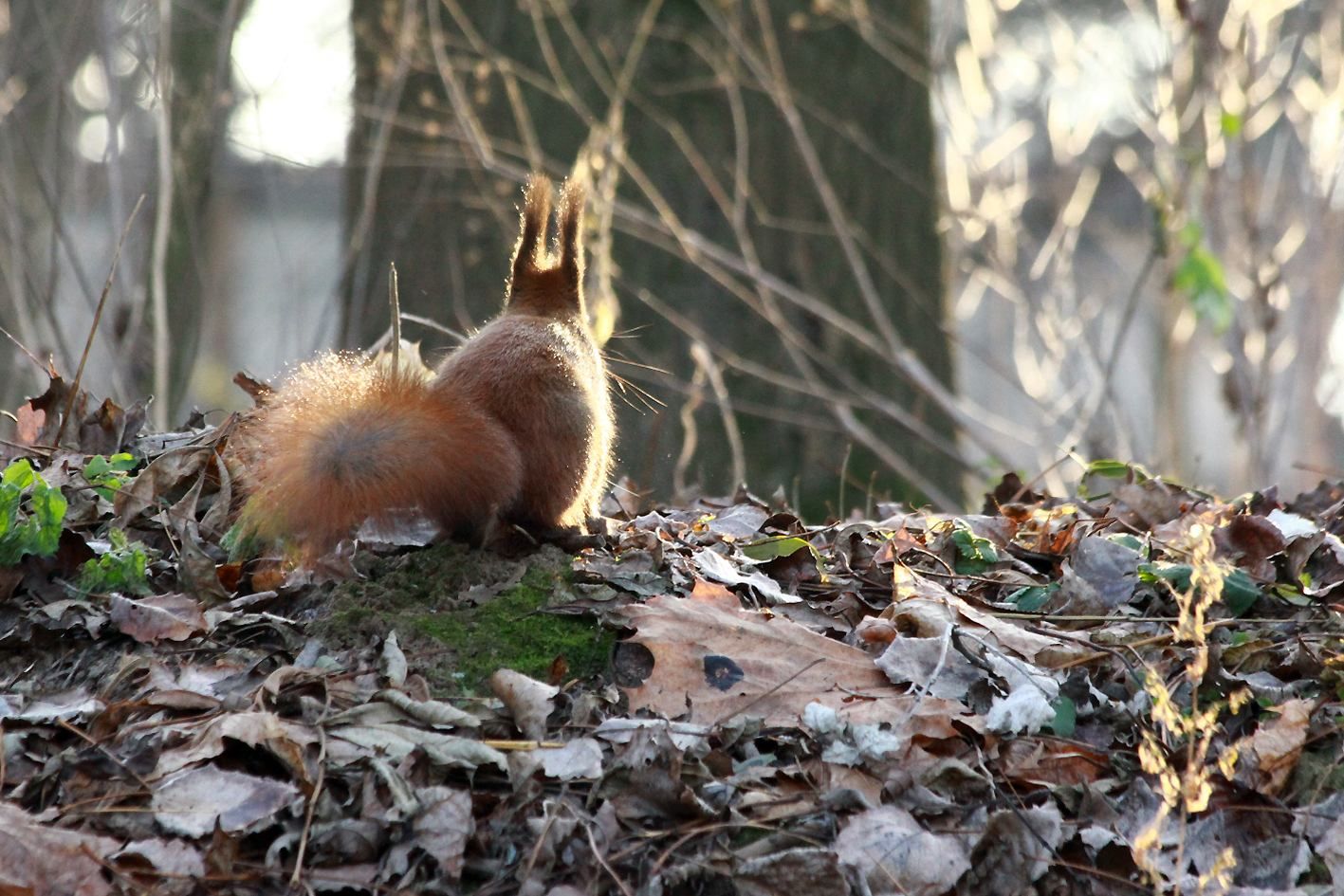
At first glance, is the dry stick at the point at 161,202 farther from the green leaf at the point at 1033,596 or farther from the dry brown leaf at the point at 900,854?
the dry brown leaf at the point at 900,854

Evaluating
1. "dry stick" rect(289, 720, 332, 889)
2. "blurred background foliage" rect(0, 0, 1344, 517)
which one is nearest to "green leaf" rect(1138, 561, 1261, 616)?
"dry stick" rect(289, 720, 332, 889)

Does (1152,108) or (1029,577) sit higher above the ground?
(1152,108)

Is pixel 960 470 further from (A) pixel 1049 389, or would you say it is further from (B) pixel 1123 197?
(B) pixel 1123 197

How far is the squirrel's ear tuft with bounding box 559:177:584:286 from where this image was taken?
120 inches

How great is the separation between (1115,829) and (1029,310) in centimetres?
436

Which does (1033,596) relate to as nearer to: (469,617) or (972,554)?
(972,554)

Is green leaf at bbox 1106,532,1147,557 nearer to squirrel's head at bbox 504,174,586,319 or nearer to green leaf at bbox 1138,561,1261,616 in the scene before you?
green leaf at bbox 1138,561,1261,616

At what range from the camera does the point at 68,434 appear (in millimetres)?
3477

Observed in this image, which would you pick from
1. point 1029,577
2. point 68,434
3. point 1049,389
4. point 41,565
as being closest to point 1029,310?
point 1049,389

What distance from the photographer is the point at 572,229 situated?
3.07m

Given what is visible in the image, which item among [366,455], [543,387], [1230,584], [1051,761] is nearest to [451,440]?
[366,455]

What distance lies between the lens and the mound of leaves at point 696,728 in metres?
2.05

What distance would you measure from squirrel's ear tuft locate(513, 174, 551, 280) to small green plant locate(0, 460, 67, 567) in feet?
3.49

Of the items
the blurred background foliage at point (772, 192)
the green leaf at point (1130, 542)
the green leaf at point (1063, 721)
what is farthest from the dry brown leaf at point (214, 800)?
the blurred background foliage at point (772, 192)
